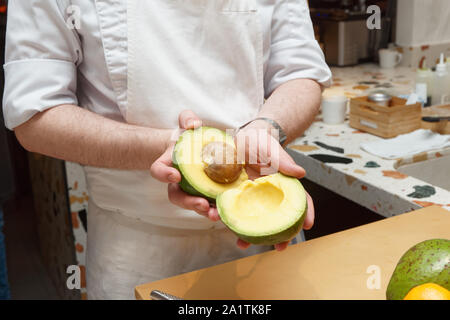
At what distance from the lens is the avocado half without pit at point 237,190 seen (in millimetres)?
677

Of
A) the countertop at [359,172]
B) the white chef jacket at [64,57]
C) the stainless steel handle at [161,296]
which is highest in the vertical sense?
the white chef jacket at [64,57]

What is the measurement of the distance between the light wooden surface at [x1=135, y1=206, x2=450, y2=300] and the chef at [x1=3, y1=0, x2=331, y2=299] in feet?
0.48

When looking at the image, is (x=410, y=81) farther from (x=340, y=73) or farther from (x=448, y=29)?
(x=448, y=29)

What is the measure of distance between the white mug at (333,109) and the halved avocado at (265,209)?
1044mm

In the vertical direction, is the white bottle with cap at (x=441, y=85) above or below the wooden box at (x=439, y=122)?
above

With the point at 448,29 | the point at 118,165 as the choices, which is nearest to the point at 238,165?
the point at 118,165

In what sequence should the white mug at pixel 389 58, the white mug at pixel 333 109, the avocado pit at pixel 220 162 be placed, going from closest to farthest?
1. the avocado pit at pixel 220 162
2. the white mug at pixel 333 109
3. the white mug at pixel 389 58

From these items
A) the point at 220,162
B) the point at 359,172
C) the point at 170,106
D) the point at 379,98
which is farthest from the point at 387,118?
the point at 220,162

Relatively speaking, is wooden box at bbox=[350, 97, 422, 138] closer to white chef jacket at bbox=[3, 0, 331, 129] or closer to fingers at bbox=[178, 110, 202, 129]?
white chef jacket at bbox=[3, 0, 331, 129]

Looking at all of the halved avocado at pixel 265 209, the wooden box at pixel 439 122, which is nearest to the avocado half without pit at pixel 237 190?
the halved avocado at pixel 265 209

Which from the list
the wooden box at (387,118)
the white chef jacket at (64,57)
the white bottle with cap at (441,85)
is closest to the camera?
the white chef jacket at (64,57)

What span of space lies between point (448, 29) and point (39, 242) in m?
2.37

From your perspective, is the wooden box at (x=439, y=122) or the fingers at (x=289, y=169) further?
the wooden box at (x=439, y=122)

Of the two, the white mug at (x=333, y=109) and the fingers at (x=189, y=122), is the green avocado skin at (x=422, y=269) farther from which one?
the white mug at (x=333, y=109)
